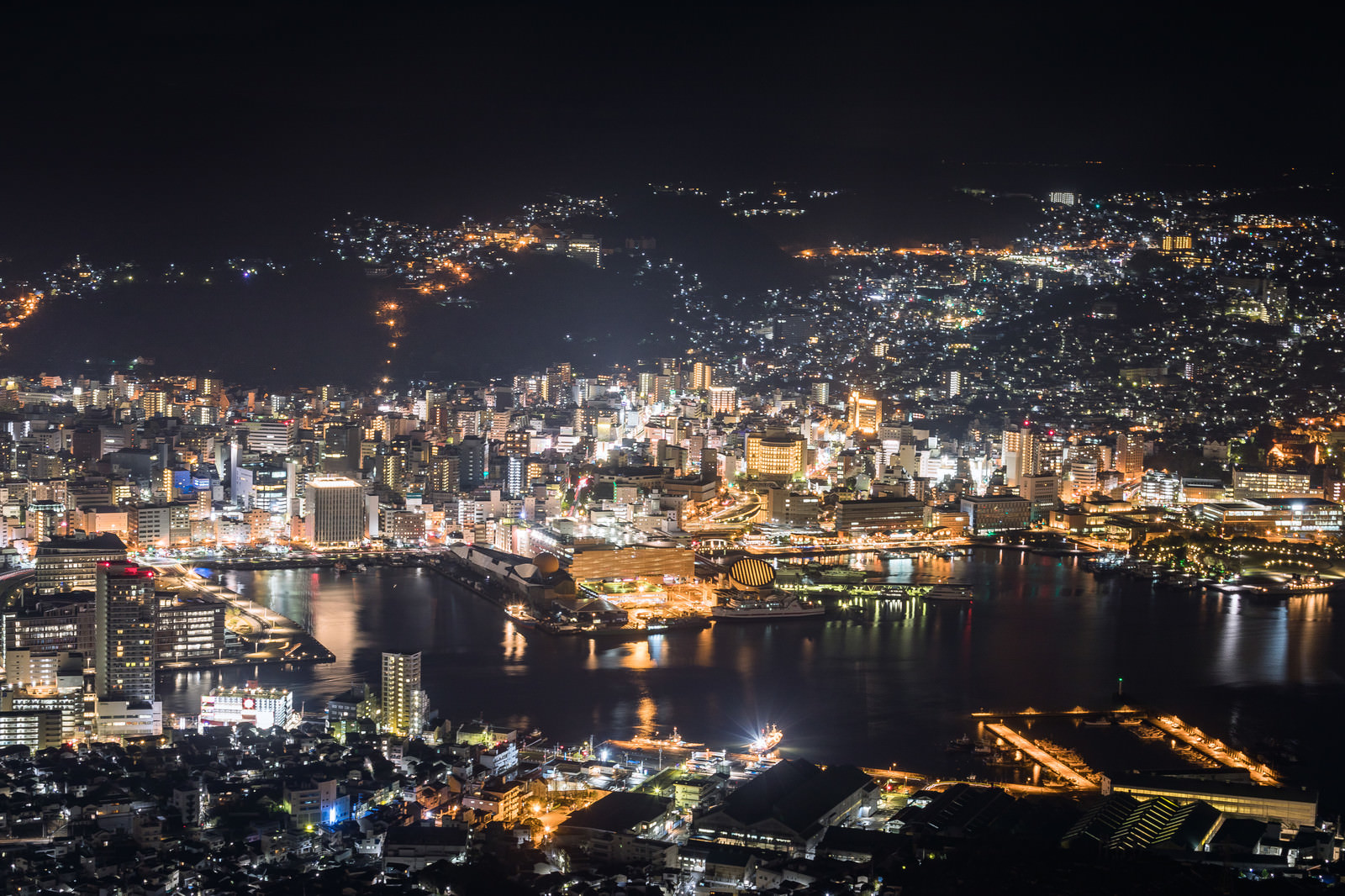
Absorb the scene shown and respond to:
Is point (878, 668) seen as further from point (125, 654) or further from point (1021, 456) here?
point (1021, 456)

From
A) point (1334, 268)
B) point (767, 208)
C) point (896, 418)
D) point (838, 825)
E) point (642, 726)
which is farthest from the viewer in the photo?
point (767, 208)

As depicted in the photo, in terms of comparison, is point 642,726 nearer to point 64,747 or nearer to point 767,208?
point 64,747

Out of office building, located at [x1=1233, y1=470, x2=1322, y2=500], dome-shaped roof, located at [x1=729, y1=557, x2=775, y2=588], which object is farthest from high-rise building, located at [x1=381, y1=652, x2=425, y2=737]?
office building, located at [x1=1233, y1=470, x2=1322, y2=500]

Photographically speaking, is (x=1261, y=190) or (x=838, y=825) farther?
(x=1261, y=190)

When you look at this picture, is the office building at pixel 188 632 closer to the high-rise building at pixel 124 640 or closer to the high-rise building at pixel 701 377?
the high-rise building at pixel 124 640

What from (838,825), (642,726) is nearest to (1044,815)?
(838,825)

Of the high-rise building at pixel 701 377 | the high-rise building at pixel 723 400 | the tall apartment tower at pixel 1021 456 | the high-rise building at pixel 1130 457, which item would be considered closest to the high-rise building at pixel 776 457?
the tall apartment tower at pixel 1021 456

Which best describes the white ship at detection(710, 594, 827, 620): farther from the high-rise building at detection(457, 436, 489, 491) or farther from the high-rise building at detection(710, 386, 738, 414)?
the high-rise building at detection(710, 386, 738, 414)
